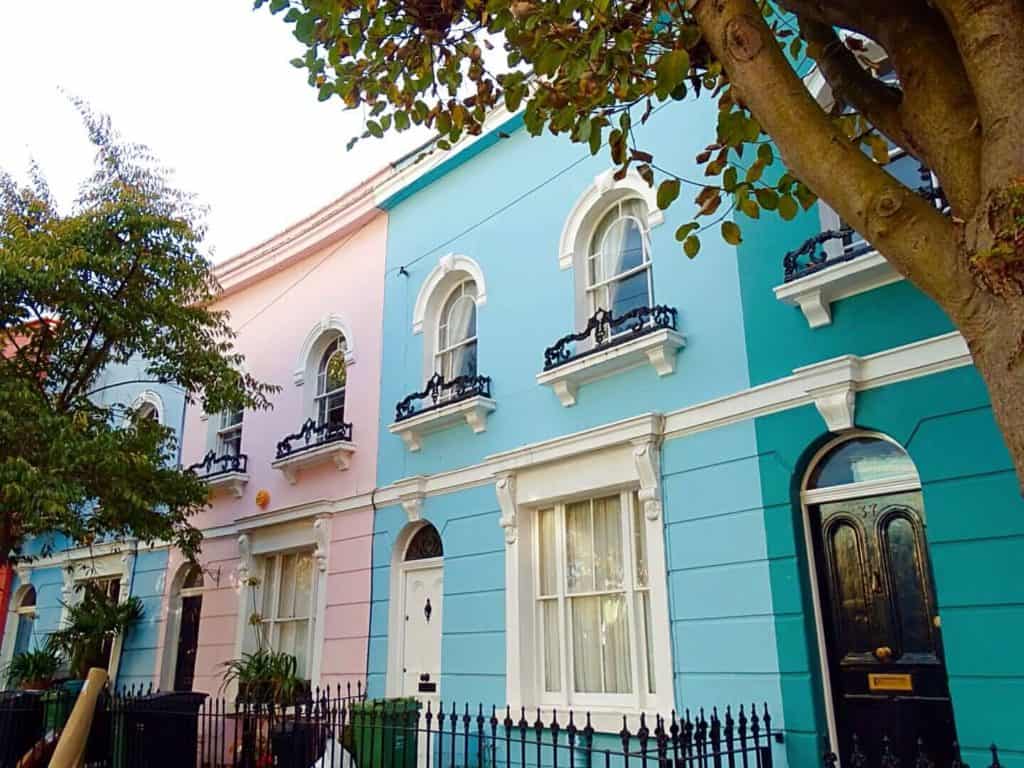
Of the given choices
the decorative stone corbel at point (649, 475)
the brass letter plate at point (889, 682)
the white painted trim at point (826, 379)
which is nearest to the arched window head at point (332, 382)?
the decorative stone corbel at point (649, 475)

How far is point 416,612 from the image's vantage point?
1024 centimetres

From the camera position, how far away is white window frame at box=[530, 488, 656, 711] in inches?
308

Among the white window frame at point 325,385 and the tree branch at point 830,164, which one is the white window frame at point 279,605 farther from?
the tree branch at point 830,164

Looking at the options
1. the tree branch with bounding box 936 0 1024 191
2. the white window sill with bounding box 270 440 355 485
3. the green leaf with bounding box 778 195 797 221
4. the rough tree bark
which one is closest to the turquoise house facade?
the white window sill with bounding box 270 440 355 485

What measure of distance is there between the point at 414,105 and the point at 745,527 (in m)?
4.31

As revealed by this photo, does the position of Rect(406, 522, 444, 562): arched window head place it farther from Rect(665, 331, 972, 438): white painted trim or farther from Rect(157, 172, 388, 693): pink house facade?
Rect(665, 331, 972, 438): white painted trim

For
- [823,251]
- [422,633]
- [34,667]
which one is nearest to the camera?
[823,251]

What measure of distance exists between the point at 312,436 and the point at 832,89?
9198mm

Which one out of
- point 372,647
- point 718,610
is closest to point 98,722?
point 372,647

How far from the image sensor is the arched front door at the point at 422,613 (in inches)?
388

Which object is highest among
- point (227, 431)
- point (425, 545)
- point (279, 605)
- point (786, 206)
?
point (227, 431)

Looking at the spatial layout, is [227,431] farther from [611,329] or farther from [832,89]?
[832,89]

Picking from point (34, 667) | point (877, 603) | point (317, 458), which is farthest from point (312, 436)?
point (877, 603)

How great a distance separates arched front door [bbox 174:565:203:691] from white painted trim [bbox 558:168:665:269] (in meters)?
8.08
